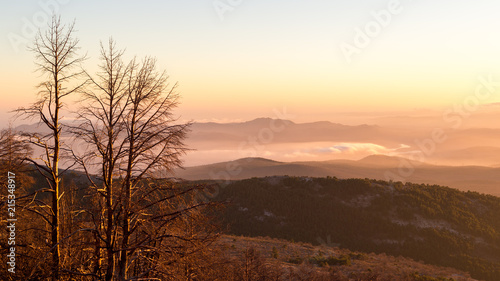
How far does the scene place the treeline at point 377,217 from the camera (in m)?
46.2

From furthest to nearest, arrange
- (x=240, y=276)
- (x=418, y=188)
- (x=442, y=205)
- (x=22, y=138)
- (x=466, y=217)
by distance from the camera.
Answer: (x=418, y=188)
(x=442, y=205)
(x=466, y=217)
(x=240, y=276)
(x=22, y=138)

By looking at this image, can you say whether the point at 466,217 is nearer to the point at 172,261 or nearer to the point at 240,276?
the point at 240,276

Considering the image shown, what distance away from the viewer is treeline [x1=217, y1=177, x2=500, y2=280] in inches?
1820

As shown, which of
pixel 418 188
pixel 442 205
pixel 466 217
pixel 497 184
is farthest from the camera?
pixel 497 184

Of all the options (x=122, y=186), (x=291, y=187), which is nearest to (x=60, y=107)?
(x=122, y=186)

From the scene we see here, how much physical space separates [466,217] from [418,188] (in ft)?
34.2

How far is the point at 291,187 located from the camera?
65.1 m

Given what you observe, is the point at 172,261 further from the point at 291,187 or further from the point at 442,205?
the point at 442,205

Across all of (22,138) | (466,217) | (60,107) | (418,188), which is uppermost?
(60,107)

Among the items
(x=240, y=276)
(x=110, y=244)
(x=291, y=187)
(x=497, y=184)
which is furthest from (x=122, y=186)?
(x=497, y=184)

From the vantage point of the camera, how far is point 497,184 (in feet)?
475

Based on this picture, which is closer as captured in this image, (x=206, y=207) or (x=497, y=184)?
(x=206, y=207)

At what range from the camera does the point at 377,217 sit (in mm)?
54469

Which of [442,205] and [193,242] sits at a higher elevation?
[193,242]
